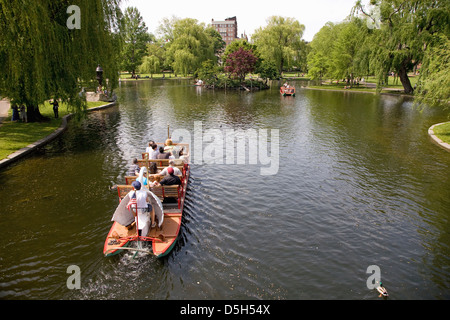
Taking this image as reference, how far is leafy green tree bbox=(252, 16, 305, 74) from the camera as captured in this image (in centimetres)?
7375

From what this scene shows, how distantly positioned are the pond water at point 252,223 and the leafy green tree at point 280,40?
2268 inches

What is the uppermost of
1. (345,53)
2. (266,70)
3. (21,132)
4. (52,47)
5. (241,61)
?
(345,53)

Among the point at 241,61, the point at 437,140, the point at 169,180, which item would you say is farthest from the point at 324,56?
the point at 169,180

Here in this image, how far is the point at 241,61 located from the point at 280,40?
2494cm

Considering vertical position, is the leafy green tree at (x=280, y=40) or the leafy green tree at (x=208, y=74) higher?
the leafy green tree at (x=280, y=40)

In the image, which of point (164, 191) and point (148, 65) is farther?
point (148, 65)

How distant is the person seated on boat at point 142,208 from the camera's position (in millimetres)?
8930

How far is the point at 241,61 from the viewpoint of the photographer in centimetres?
6069

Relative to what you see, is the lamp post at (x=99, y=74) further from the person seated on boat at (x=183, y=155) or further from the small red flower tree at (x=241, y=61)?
the small red flower tree at (x=241, y=61)

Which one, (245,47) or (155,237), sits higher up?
(245,47)

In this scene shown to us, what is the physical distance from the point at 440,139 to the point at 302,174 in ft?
41.6

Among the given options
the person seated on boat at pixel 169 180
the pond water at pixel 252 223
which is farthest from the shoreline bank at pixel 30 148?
the person seated on boat at pixel 169 180

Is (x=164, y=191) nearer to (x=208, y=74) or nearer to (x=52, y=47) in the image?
(x=52, y=47)

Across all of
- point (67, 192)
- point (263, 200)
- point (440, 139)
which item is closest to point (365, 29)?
point (440, 139)
